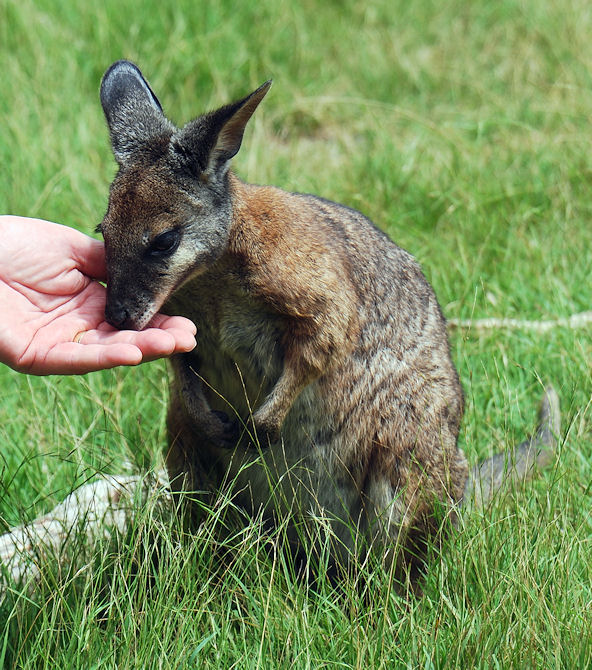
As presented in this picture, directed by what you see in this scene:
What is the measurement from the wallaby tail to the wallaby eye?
124cm

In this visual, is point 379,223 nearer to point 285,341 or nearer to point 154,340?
point 285,341

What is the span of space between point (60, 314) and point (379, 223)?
2332 mm

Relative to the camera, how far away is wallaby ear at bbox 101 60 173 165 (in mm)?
3145

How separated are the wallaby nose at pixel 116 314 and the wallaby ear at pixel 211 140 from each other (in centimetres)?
48

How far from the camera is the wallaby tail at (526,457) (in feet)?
11.2

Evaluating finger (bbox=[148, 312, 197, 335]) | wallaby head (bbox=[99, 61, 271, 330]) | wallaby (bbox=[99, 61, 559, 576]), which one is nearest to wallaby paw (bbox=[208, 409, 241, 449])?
wallaby (bbox=[99, 61, 559, 576])

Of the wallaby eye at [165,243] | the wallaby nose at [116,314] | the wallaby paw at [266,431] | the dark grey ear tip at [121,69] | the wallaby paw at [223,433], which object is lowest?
the wallaby paw at [223,433]

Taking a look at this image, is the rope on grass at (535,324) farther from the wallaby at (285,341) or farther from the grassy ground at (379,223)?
the wallaby at (285,341)

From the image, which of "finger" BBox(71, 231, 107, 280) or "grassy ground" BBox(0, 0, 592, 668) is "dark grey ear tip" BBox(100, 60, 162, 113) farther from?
"grassy ground" BBox(0, 0, 592, 668)

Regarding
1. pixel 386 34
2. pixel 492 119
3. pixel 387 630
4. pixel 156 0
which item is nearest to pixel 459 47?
pixel 386 34

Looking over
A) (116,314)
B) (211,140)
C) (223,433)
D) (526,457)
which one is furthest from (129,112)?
(526,457)

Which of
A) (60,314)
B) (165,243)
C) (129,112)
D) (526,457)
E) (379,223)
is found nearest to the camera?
(165,243)

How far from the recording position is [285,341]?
3260mm

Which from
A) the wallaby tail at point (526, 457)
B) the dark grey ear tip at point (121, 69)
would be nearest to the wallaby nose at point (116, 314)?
the dark grey ear tip at point (121, 69)
